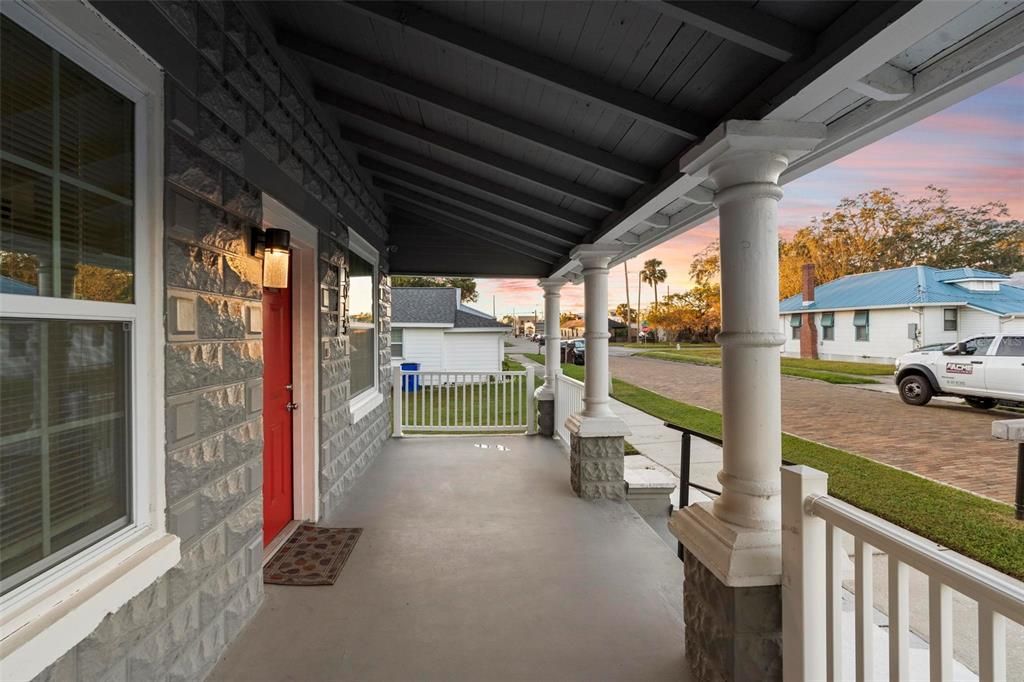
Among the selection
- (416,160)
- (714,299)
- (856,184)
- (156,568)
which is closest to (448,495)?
(156,568)

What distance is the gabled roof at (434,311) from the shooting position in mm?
14664

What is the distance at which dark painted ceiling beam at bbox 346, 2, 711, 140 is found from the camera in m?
1.99

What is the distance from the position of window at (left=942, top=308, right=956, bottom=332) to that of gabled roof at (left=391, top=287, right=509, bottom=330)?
1092cm

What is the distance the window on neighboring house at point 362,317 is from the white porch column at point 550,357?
2350 millimetres

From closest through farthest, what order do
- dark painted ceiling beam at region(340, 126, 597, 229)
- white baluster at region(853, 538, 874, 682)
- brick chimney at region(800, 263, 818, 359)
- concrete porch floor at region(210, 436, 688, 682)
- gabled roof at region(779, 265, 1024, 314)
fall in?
white baluster at region(853, 538, 874, 682) → concrete porch floor at region(210, 436, 688, 682) → dark painted ceiling beam at region(340, 126, 597, 229) → gabled roof at region(779, 265, 1024, 314) → brick chimney at region(800, 263, 818, 359)

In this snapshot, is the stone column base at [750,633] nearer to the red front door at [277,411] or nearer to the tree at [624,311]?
the red front door at [277,411]

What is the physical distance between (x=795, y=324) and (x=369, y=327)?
1357 cm

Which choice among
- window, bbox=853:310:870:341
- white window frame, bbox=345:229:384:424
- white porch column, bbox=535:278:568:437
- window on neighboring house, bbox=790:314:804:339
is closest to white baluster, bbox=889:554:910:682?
white window frame, bbox=345:229:384:424

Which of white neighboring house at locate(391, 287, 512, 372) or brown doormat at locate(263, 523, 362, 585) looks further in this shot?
white neighboring house at locate(391, 287, 512, 372)

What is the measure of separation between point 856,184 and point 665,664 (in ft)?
26.3

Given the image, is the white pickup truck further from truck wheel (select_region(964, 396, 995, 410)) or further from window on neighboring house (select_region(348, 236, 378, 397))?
window on neighboring house (select_region(348, 236, 378, 397))

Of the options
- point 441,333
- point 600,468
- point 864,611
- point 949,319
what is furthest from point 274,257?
point 441,333

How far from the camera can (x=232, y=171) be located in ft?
6.89

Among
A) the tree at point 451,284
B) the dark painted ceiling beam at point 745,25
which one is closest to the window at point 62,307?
the dark painted ceiling beam at point 745,25
